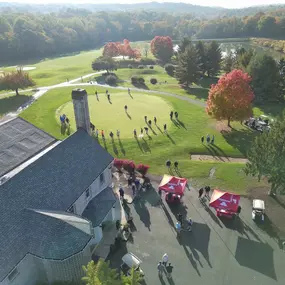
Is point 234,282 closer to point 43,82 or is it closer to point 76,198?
point 76,198

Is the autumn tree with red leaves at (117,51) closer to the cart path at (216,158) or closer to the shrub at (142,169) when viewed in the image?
the cart path at (216,158)

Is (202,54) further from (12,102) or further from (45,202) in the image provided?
(45,202)

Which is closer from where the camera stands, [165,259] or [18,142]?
[165,259]

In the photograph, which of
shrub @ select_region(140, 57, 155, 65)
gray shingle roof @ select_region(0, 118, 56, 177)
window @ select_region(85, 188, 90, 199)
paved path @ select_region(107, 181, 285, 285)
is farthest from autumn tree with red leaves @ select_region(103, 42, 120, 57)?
window @ select_region(85, 188, 90, 199)

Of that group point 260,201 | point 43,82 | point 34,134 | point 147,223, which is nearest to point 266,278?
point 260,201

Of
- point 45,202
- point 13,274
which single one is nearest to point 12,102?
point 45,202

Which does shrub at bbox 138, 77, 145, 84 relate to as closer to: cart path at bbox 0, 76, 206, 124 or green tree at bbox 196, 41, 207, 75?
cart path at bbox 0, 76, 206, 124
